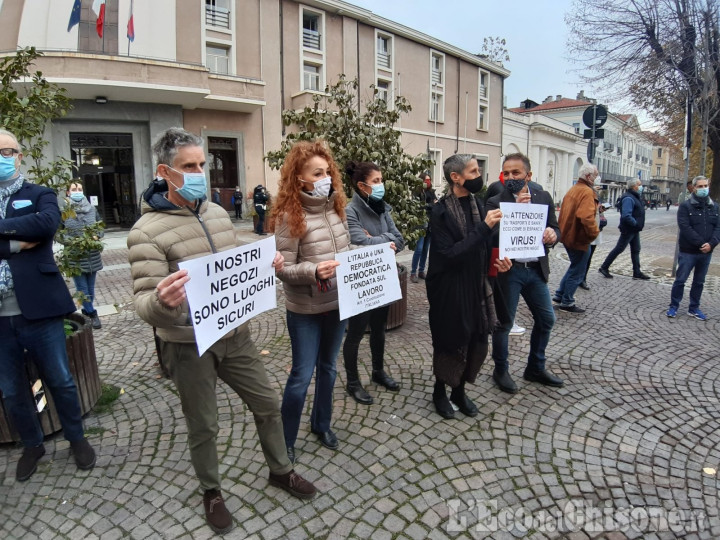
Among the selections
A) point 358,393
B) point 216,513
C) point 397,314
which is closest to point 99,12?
point 397,314

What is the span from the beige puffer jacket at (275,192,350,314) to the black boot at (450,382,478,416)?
4.75 ft

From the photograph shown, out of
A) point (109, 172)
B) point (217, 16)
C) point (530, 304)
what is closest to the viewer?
point (530, 304)

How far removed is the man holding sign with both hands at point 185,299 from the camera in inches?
80.4

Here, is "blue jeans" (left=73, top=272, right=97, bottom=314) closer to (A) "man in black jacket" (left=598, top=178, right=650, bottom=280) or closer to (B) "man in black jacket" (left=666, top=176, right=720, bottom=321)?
(B) "man in black jacket" (left=666, top=176, right=720, bottom=321)

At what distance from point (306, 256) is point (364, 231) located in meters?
1.06

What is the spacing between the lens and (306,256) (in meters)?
2.77

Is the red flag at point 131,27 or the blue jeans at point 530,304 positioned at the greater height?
the red flag at point 131,27

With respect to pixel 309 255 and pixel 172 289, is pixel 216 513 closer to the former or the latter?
pixel 172 289

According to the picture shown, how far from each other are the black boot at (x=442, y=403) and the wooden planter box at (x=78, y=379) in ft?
9.41

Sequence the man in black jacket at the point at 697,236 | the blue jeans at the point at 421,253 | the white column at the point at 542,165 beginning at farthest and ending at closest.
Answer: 1. the white column at the point at 542,165
2. the blue jeans at the point at 421,253
3. the man in black jacket at the point at 697,236

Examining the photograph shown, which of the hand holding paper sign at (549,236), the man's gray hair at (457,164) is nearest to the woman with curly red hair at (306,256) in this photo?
the man's gray hair at (457,164)

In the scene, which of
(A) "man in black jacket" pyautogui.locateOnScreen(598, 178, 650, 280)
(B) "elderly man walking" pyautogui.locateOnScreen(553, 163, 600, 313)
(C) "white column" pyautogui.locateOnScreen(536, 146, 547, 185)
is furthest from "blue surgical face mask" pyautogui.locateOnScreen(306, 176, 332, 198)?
(C) "white column" pyautogui.locateOnScreen(536, 146, 547, 185)

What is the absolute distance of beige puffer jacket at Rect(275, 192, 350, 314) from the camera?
265 centimetres

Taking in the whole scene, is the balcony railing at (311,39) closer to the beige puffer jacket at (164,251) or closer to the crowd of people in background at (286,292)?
the crowd of people in background at (286,292)
